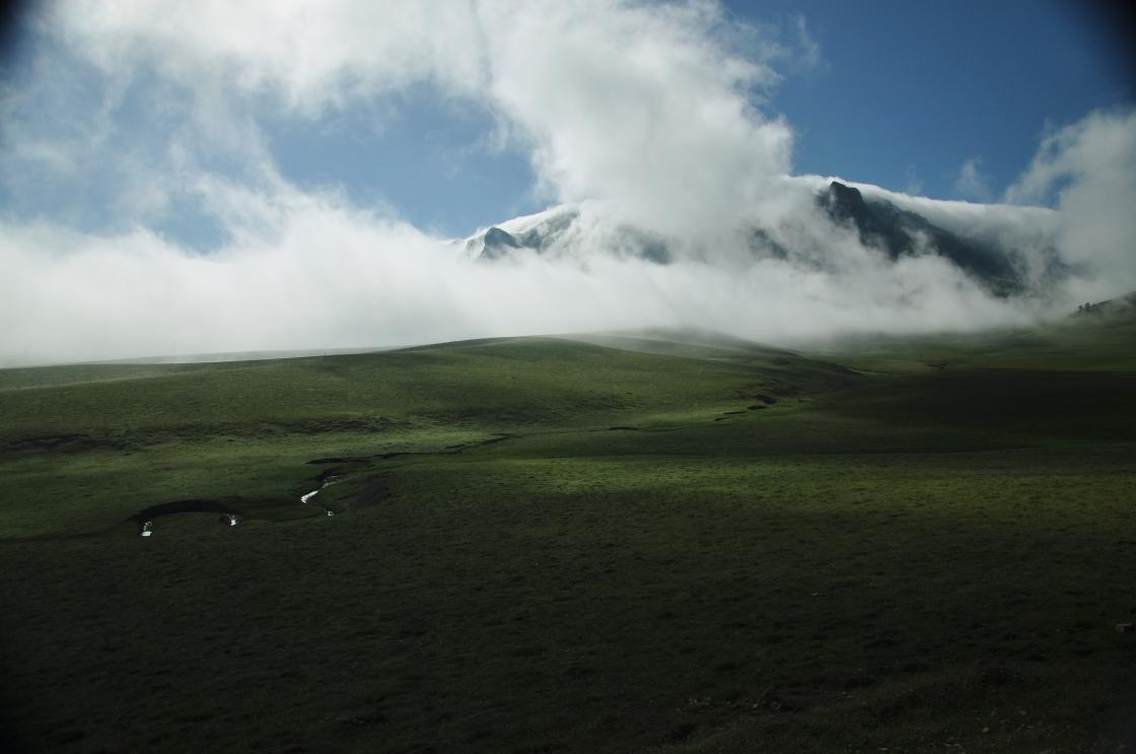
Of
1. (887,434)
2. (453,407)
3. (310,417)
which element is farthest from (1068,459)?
(310,417)

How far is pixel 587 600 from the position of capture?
21297 millimetres

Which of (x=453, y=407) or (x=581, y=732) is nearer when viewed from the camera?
(x=581, y=732)

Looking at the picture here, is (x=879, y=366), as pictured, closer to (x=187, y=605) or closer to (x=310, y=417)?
(x=310, y=417)

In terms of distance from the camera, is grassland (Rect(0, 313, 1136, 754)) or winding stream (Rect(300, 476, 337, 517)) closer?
grassland (Rect(0, 313, 1136, 754))

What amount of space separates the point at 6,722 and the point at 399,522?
18896 mm

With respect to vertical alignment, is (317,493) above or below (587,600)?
below

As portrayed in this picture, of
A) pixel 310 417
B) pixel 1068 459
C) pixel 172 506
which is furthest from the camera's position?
pixel 310 417

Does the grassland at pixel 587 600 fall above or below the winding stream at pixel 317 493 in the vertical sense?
above

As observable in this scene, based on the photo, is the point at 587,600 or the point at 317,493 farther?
the point at 317,493

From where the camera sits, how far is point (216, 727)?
1495cm

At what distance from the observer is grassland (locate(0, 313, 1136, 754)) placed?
1416cm

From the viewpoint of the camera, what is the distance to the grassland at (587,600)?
14156 mm

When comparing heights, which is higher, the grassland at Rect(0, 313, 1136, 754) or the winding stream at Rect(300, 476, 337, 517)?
the grassland at Rect(0, 313, 1136, 754)

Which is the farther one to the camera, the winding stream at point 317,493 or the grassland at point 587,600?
the winding stream at point 317,493
